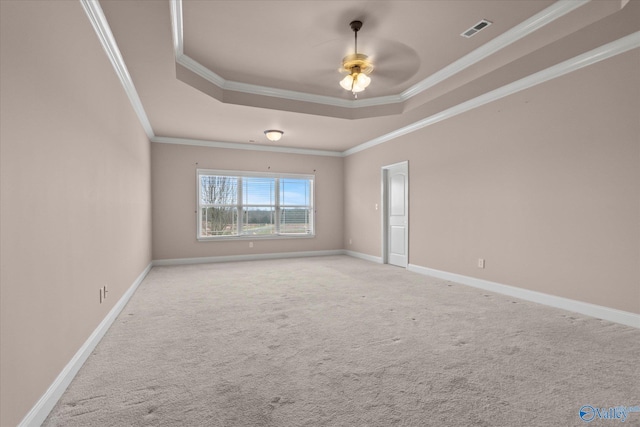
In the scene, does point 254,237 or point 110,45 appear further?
point 254,237

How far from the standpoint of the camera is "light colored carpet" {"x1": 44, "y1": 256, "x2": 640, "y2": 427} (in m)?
1.68

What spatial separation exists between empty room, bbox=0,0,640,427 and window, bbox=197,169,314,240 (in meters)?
0.99

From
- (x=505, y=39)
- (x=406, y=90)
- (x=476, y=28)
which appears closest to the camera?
(x=476, y=28)

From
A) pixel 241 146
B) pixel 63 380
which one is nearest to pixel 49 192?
pixel 63 380

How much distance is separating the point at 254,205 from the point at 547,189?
18.6 feet

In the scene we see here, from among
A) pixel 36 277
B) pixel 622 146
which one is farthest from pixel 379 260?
pixel 36 277

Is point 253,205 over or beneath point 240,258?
over

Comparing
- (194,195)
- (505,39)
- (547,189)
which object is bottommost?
(547,189)

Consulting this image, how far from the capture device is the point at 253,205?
24.6ft

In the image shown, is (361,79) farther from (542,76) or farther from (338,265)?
(338,265)

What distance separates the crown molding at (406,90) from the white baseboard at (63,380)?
271cm

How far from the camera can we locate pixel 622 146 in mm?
3053

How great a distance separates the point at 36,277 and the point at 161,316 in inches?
73.0

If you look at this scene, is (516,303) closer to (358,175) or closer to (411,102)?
(411,102)
